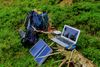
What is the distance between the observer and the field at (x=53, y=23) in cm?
819

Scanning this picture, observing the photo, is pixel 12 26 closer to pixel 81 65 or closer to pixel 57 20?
pixel 57 20

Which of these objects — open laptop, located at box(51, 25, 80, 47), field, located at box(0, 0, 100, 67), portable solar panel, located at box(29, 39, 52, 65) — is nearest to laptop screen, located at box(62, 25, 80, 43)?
open laptop, located at box(51, 25, 80, 47)

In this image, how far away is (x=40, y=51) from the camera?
26.9 feet

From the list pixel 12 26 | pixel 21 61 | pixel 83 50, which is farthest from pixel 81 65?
pixel 12 26

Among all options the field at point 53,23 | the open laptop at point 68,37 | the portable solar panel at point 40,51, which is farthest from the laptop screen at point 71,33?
the portable solar panel at point 40,51

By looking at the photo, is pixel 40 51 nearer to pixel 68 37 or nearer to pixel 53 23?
pixel 68 37

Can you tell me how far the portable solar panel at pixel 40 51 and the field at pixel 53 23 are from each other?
0.12 meters

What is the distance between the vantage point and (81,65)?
7238 millimetres

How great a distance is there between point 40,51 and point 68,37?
798 millimetres

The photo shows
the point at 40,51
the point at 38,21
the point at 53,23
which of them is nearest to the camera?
the point at 40,51

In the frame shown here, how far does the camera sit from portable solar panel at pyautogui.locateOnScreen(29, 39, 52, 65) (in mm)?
8023

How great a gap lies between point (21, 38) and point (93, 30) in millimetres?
1998

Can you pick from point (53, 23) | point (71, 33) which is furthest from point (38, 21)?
point (71, 33)

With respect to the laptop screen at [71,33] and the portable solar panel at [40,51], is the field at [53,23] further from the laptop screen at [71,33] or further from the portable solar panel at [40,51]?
the laptop screen at [71,33]
